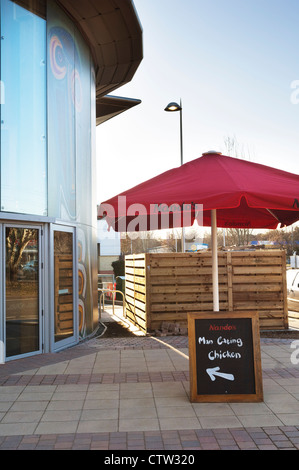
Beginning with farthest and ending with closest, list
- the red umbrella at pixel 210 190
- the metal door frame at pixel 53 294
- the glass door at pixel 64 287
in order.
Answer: the glass door at pixel 64 287, the metal door frame at pixel 53 294, the red umbrella at pixel 210 190

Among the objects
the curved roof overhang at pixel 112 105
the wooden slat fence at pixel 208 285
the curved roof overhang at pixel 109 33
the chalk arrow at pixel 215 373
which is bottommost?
the chalk arrow at pixel 215 373

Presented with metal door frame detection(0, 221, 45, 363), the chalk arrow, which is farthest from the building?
the chalk arrow

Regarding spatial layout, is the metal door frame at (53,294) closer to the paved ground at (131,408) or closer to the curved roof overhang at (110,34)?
the paved ground at (131,408)

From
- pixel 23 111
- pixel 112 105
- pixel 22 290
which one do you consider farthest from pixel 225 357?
pixel 112 105

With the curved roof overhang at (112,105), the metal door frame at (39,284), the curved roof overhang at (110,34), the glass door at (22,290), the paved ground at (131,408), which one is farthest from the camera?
the curved roof overhang at (112,105)

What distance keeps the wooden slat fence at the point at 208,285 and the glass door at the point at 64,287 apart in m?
1.72

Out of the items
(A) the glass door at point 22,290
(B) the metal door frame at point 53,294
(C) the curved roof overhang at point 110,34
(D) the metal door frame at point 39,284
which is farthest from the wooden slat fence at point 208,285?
(C) the curved roof overhang at point 110,34

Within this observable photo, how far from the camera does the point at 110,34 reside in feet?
34.7

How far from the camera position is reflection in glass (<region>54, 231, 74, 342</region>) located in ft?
28.0

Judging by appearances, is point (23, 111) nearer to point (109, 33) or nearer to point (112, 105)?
point (109, 33)

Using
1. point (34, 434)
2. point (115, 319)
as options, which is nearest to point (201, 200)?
Answer: point (34, 434)

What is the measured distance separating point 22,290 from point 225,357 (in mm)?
3972

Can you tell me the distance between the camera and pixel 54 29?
28.9 feet

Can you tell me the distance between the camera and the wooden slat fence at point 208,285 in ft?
33.0
